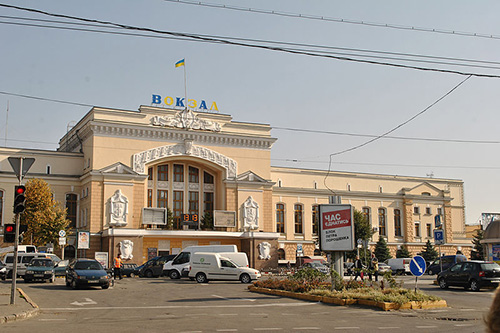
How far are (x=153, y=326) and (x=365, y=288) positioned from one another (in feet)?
31.7

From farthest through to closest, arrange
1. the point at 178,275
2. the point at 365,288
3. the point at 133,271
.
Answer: the point at 133,271 < the point at 178,275 < the point at 365,288

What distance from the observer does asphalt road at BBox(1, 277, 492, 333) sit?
513 inches

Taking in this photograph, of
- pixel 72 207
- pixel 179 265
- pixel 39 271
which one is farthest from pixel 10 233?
pixel 72 207

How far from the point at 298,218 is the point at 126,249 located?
20.6 meters

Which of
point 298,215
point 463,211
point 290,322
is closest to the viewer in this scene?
point 290,322

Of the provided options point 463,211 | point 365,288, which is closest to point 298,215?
point 463,211

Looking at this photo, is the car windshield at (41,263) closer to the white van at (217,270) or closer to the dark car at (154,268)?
the white van at (217,270)

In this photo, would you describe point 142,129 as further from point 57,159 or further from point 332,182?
point 332,182

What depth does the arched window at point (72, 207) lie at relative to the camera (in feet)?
165

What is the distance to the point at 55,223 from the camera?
4459cm

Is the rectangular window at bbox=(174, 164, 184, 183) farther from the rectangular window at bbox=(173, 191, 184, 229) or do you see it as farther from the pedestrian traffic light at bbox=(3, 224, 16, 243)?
the pedestrian traffic light at bbox=(3, 224, 16, 243)

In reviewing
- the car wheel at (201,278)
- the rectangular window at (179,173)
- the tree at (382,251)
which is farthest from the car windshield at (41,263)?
the tree at (382,251)

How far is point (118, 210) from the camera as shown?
4791cm

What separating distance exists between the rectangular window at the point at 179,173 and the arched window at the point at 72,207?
9479mm
